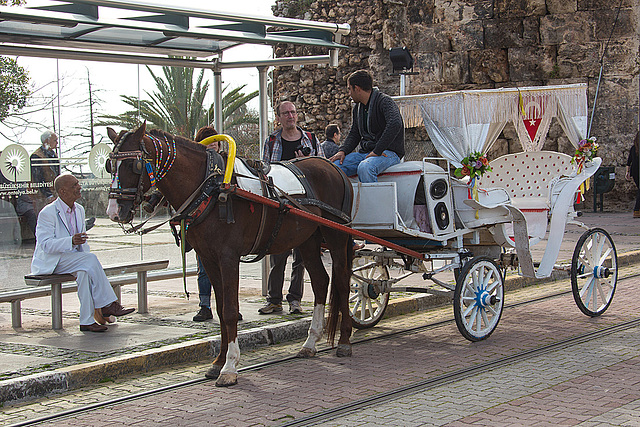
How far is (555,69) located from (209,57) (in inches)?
530

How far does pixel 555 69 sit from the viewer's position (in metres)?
20.9

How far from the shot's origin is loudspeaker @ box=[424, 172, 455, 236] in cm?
756

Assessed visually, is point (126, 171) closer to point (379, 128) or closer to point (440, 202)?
point (379, 128)

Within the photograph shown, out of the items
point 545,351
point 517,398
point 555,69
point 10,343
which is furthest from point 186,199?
point 555,69

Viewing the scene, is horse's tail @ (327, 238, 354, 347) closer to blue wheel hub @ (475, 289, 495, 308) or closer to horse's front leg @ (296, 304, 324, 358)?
horse's front leg @ (296, 304, 324, 358)

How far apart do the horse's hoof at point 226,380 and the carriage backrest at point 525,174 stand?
16.5 feet

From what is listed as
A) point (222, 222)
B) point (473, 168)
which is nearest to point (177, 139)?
point (222, 222)

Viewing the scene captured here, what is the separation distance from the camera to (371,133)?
26.1ft

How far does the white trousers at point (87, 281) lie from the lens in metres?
7.65

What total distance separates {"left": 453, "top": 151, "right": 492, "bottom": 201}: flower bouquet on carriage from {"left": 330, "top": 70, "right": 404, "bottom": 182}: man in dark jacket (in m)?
0.67

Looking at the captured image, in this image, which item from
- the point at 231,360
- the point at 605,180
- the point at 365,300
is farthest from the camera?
the point at 605,180

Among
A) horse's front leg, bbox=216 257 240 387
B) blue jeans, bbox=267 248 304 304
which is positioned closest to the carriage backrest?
blue jeans, bbox=267 248 304 304

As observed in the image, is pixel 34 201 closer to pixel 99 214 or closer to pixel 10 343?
pixel 99 214

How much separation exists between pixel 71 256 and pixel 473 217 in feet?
13.5
